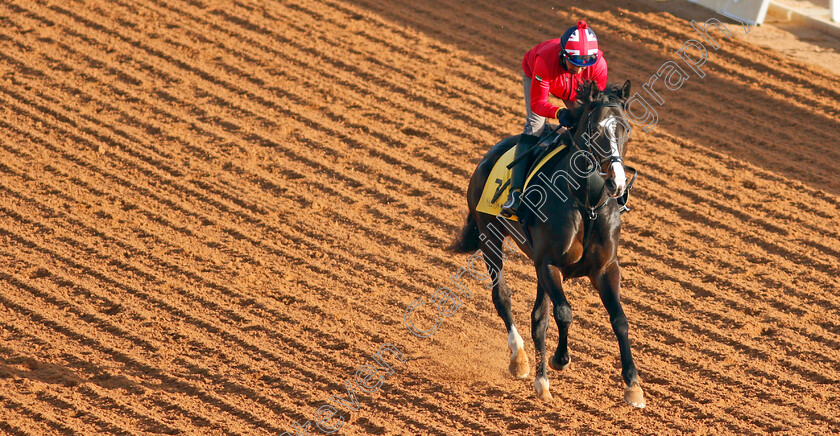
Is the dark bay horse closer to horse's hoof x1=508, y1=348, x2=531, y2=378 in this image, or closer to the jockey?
the jockey

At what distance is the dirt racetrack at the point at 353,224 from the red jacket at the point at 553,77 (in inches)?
90.9

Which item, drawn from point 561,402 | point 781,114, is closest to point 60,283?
point 561,402

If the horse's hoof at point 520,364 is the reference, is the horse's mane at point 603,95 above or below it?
above

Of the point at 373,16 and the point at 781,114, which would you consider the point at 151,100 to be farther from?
the point at 781,114

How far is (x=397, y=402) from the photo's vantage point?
273 inches

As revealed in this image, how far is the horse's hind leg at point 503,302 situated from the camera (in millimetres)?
7113

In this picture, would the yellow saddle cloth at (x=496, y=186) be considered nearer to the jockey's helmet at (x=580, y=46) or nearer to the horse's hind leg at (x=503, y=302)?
the horse's hind leg at (x=503, y=302)

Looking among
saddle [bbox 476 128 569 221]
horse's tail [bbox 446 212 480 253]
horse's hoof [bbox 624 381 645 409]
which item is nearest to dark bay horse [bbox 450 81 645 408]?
horse's hoof [bbox 624 381 645 409]

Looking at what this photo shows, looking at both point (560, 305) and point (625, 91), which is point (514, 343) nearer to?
point (560, 305)

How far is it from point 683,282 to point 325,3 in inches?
322

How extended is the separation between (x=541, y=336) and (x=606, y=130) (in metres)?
1.91

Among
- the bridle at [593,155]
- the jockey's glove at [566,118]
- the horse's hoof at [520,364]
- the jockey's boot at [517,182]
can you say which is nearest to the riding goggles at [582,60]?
the jockey's glove at [566,118]

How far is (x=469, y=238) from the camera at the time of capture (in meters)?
7.96

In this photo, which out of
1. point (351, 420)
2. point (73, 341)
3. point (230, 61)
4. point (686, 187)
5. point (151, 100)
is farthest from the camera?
point (230, 61)
